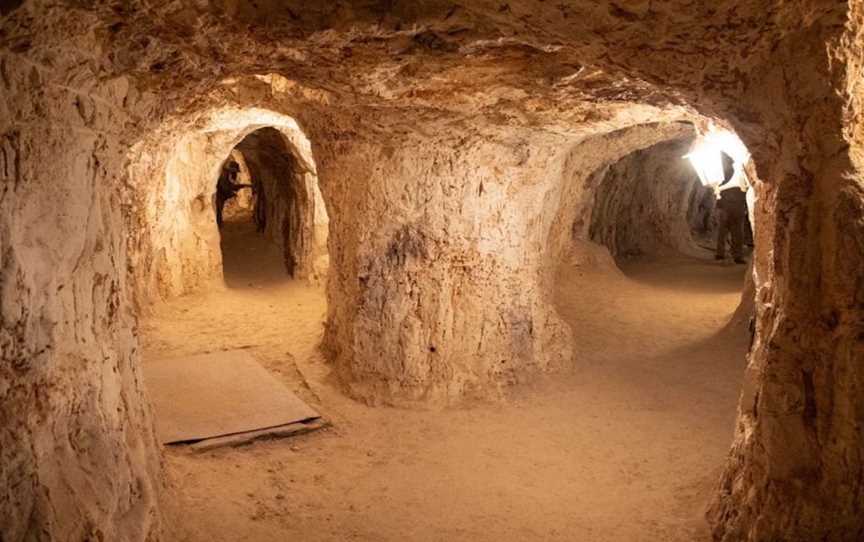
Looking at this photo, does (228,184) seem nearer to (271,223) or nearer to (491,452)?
(271,223)

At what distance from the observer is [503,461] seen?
15.7 feet

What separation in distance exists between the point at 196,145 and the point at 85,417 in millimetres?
6132

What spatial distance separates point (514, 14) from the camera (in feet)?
8.63

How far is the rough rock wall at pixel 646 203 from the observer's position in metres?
11.4

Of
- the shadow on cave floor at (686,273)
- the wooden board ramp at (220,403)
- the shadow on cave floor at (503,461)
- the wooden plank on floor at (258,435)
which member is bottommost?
the shadow on cave floor at (503,461)

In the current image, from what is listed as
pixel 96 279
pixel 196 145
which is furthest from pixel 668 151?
pixel 96 279

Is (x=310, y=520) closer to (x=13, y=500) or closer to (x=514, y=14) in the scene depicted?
(x=13, y=500)

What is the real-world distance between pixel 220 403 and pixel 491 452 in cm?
216

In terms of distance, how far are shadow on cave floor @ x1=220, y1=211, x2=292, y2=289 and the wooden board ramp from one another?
3.78 m

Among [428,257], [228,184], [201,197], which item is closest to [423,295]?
[428,257]

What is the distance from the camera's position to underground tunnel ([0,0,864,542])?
2451 millimetres

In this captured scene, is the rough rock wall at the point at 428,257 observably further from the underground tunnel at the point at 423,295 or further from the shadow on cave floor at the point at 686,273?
the shadow on cave floor at the point at 686,273

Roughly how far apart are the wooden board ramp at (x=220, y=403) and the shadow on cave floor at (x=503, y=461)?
0.54ft

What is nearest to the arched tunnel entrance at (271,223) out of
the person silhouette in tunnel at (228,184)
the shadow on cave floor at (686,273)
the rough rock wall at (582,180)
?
the person silhouette in tunnel at (228,184)
